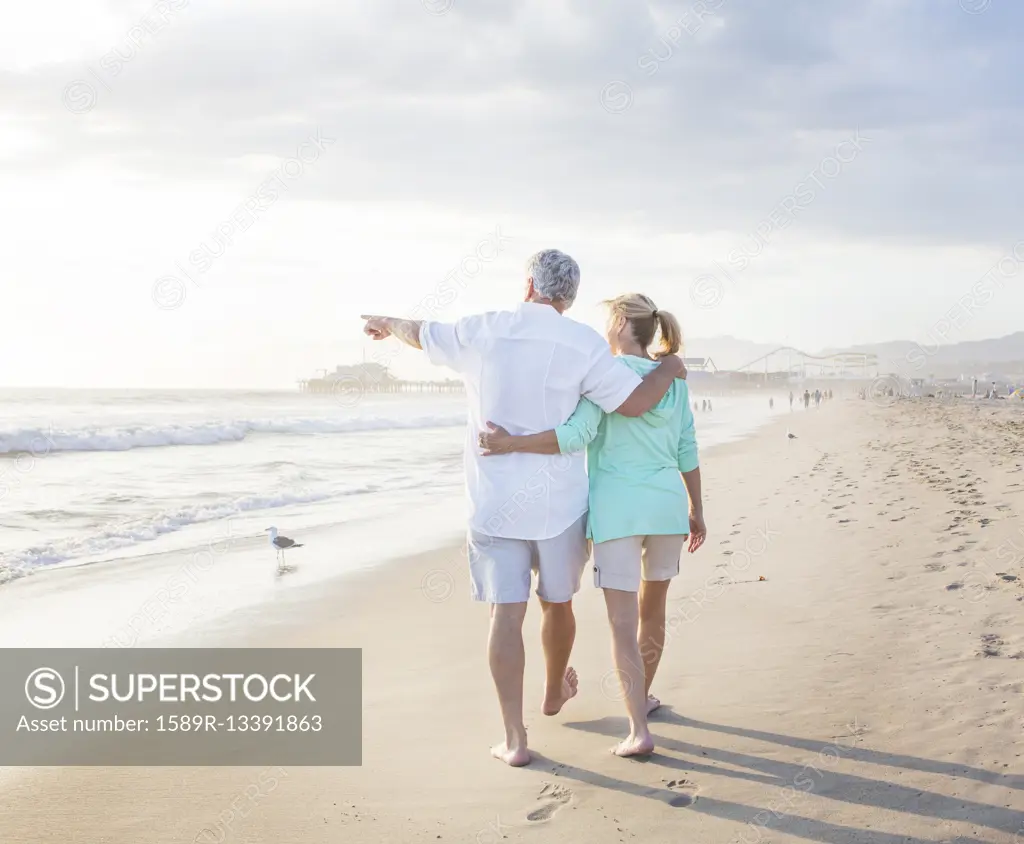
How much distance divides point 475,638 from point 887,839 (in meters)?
2.79

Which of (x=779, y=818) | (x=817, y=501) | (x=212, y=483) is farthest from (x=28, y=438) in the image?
(x=779, y=818)

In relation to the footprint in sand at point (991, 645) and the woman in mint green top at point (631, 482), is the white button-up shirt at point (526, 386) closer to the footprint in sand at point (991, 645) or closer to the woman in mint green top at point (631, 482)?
the woman in mint green top at point (631, 482)

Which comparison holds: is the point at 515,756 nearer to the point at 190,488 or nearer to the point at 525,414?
the point at 525,414

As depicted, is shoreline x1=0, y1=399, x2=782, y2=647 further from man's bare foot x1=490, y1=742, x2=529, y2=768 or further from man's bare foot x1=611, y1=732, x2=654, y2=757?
man's bare foot x1=611, y1=732, x2=654, y2=757

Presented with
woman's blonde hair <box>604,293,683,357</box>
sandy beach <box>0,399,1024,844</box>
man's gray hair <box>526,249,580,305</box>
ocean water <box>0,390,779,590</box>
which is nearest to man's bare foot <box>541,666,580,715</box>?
sandy beach <box>0,399,1024,844</box>

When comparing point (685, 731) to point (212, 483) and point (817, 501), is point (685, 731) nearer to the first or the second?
point (817, 501)

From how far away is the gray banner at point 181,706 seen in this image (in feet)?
11.5

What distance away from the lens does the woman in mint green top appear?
124 inches

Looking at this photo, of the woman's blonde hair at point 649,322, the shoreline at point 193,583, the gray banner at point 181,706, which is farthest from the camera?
the shoreline at point 193,583

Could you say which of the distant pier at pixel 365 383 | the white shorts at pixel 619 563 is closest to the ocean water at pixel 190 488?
the white shorts at pixel 619 563

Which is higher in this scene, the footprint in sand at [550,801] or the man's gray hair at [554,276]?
the man's gray hair at [554,276]

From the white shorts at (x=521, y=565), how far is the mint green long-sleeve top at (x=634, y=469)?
14 centimetres

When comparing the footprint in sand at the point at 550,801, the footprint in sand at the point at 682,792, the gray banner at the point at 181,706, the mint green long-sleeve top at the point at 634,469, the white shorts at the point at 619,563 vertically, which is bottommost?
the gray banner at the point at 181,706

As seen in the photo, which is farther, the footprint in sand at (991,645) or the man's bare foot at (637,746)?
A: the footprint in sand at (991,645)
